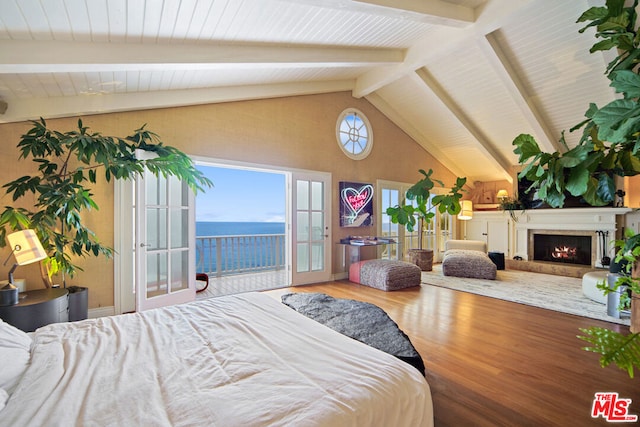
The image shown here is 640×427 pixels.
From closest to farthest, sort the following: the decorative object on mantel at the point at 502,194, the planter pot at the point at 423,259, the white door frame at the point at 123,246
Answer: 1. the white door frame at the point at 123,246
2. the planter pot at the point at 423,259
3. the decorative object on mantel at the point at 502,194

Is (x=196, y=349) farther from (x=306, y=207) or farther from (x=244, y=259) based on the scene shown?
(x=244, y=259)

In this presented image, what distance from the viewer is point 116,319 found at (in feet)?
5.77

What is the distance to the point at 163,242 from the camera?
140 inches

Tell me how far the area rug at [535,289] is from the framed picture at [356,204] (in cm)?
164

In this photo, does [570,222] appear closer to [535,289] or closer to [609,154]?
[535,289]

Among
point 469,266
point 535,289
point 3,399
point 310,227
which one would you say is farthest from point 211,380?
point 469,266

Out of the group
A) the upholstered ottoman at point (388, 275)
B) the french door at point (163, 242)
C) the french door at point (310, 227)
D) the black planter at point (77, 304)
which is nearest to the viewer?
the black planter at point (77, 304)

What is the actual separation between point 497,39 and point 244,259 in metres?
5.87

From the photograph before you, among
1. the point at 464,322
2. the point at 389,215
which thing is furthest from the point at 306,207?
the point at 464,322

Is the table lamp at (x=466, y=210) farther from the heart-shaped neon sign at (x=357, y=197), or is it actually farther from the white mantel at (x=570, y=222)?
the heart-shaped neon sign at (x=357, y=197)

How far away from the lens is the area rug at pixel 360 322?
173 cm

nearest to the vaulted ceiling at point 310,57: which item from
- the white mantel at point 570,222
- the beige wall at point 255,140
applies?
the beige wall at point 255,140

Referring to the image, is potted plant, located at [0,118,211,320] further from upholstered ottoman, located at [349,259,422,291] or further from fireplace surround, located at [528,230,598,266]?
fireplace surround, located at [528,230,598,266]

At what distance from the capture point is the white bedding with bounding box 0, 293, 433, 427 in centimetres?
91
